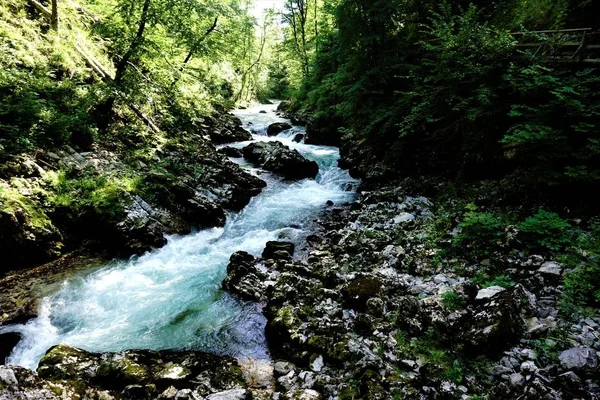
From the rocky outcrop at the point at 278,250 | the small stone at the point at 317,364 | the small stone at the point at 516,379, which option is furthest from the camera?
the rocky outcrop at the point at 278,250

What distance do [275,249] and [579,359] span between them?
21.0 ft

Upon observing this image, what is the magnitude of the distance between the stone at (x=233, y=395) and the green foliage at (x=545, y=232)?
5277mm

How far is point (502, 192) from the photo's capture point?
7.64 meters

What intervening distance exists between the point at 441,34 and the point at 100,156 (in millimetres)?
10498

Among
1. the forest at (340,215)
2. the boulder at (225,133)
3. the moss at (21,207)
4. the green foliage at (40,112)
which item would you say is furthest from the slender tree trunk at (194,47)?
the moss at (21,207)

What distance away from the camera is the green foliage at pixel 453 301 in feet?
16.2

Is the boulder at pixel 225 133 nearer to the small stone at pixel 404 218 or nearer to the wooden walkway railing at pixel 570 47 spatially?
the small stone at pixel 404 218

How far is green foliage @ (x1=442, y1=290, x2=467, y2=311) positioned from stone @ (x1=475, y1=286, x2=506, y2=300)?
23 centimetres

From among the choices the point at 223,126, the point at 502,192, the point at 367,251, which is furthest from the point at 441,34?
the point at 223,126

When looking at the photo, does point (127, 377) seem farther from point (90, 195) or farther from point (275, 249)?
point (90, 195)

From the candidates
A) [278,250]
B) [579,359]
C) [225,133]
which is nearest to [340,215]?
[278,250]

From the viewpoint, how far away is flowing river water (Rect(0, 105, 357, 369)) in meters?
5.66

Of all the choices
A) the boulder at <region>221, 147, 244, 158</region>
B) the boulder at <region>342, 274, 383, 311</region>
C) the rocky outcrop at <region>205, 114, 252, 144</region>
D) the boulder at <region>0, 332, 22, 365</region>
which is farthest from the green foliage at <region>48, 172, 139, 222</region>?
the rocky outcrop at <region>205, 114, 252, 144</region>

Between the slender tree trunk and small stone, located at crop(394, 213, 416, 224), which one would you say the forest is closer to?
small stone, located at crop(394, 213, 416, 224)
